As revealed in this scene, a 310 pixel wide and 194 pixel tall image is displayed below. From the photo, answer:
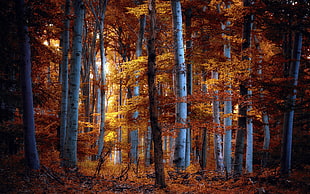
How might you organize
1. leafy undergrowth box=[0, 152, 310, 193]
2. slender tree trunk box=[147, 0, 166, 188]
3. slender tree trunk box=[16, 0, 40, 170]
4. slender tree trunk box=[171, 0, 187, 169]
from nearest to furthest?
leafy undergrowth box=[0, 152, 310, 193] < slender tree trunk box=[16, 0, 40, 170] < slender tree trunk box=[147, 0, 166, 188] < slender tree trunk box=[171, 0, 187, 169]

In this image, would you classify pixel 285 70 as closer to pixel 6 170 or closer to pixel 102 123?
pixel 102 123

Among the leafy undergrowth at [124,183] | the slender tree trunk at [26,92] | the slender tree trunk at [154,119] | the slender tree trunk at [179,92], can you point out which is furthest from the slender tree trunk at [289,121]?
the slender tree trunk at [26,92]

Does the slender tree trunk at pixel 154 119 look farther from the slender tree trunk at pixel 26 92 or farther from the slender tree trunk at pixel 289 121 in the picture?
the slender tree trunk at pixel 289 121

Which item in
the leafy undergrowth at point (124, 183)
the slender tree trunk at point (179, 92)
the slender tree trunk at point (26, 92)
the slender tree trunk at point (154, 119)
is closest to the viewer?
the leafy undergrowth at point (124, 183)

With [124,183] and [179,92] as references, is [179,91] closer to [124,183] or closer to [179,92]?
[179,92]

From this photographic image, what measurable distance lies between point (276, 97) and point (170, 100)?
380 centimetres

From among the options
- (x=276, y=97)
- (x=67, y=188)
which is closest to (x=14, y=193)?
(x=67, y=188)

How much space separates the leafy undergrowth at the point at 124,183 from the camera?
231 inches

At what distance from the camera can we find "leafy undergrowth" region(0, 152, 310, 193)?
587cm

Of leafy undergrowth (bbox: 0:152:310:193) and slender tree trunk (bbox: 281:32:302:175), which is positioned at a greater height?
slender tree trunk (bbox: 281:32:302:175)

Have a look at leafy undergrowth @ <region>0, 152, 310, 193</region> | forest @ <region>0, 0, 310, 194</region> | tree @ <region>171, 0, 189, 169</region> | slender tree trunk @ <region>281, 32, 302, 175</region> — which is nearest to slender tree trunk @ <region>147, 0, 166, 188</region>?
forest @ <region>0, 0, 310, 194</region>

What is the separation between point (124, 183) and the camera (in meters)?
7.96

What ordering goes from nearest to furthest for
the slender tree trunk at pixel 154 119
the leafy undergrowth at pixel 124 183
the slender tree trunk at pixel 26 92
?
the leafy undergrowth at pixel 124 183
the slender tree trunk at pixel 26 92
the slender tree trunk at pixel 154 119

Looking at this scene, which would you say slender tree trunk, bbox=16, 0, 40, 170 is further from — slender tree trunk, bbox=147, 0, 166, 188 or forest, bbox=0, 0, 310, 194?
slender tree trunk, bbox=147, 0, 166, 188
